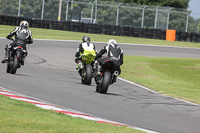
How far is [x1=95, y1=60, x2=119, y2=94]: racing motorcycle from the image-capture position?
10.8 m

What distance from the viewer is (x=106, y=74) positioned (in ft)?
35.3

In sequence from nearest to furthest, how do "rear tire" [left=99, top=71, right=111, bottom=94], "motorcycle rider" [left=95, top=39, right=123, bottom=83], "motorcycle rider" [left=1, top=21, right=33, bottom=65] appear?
1. "rear tire" [left=99, top=71, right=111, bottom=94]
2. "motorcycle rider" [left=95, top=39, right=123, bottom=83]
3. "motorcycle rider" [left=1, top=21, right=33, bottom=65]

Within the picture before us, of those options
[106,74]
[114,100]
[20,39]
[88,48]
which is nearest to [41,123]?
[114,100]

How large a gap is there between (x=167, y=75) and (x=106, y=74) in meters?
7.95

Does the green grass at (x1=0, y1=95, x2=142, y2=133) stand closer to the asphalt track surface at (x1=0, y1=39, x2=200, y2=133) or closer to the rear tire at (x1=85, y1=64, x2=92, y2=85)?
the asphalt track surface at (x1=0, y1=39, x2=200, y2=133)

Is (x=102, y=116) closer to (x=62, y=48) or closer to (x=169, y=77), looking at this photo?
(x=169, y=77)

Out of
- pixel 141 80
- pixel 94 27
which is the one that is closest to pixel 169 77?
pixel 141 80

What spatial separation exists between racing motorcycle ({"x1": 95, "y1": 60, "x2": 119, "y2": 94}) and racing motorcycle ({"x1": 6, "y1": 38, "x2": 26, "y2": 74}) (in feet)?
9.66

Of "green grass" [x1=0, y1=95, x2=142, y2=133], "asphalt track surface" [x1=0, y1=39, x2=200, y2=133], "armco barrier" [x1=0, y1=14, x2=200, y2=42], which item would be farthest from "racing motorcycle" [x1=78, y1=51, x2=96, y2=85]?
"armco barrier" [x1=0, y1=14, x2=200, y2=42]

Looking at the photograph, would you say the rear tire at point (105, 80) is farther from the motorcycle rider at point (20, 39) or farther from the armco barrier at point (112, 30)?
the armco barrier at point (112, 30)

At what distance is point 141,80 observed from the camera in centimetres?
1570

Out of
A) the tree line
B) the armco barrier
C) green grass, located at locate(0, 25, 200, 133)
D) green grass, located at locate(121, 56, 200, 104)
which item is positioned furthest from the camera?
the tree line

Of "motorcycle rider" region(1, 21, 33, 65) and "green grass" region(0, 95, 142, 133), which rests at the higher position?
"motorcycle rider" region(1, 21, 33, 65)

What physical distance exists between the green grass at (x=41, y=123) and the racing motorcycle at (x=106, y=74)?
11.2ft
